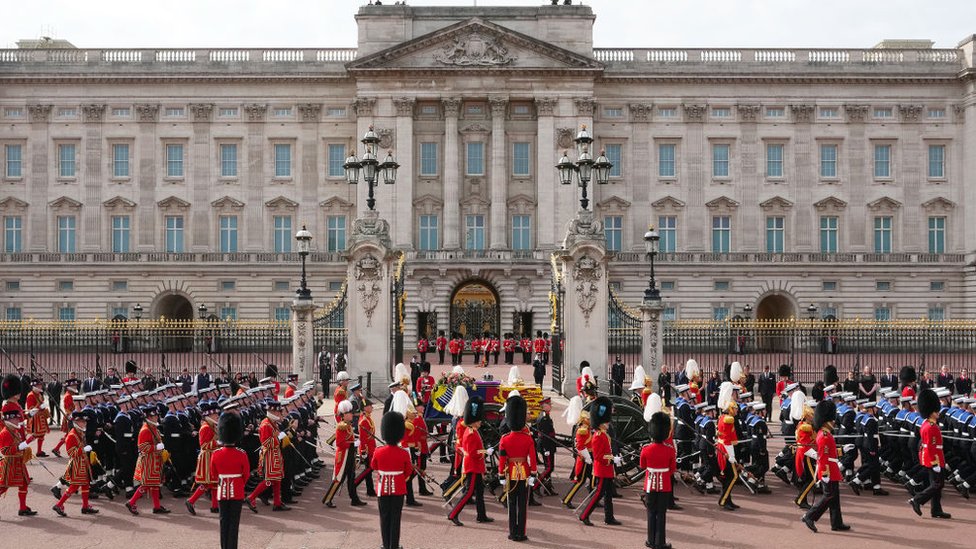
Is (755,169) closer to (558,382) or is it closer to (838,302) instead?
(838,302)

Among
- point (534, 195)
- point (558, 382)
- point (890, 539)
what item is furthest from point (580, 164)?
point (534, 195)

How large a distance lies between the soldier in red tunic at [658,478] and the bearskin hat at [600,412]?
1.39 m

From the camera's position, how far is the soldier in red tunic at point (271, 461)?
44.0 feet

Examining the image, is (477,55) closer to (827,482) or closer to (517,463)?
(517,463)

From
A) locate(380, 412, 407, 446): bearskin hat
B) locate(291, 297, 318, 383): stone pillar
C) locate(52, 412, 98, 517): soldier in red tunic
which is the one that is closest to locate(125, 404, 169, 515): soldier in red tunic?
locate(52, 412, 98, 517): soldier in red tunic

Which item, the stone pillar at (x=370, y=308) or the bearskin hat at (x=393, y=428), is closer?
the bearskin hat at (x=393, y=428)

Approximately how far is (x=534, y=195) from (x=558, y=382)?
26.8 metres

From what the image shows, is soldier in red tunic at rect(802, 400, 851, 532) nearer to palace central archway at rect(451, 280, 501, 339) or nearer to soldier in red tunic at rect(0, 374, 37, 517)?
soldier in red tunic at rect(0, 374, 37, 517)

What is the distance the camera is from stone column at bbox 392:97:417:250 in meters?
51.0

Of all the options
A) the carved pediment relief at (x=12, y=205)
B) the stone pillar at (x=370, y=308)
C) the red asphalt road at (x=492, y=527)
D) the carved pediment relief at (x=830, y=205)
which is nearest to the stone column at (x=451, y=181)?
the carved pediment relief at (x=830, y=205)

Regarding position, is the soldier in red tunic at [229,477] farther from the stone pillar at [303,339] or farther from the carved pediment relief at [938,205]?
the carved pediment relief at [938,205]

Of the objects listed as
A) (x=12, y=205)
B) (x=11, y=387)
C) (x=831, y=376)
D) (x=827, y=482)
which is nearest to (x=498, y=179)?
(x=12, y=205)

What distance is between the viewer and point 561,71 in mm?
50875

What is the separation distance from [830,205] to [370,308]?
116ft
